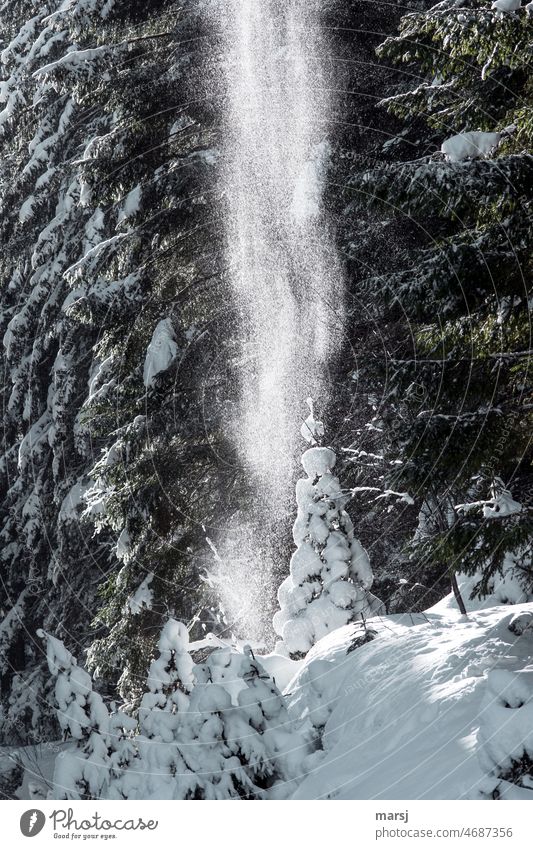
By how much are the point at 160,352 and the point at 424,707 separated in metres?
5.79

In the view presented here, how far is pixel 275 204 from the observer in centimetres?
1133

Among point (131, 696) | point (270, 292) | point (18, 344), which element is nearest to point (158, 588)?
point (131, 696)

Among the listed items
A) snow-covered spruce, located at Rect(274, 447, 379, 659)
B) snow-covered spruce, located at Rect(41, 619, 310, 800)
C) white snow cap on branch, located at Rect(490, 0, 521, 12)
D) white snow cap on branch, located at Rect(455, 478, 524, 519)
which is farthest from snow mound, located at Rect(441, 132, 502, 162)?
snow-covered spruce, located at Rect(274, 447, 379, 659)

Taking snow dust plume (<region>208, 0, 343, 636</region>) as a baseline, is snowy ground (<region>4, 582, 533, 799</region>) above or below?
below

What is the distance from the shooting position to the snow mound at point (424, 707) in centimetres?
556

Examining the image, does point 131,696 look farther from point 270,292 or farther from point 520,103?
point 520,103

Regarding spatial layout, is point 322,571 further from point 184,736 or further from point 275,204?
point 275,204

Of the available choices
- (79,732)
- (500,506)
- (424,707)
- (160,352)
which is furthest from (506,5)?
(79,732)

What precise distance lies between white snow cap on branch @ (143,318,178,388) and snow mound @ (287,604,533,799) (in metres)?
4.07

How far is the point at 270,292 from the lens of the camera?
452 inches

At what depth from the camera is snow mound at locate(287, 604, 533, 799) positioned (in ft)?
18.2

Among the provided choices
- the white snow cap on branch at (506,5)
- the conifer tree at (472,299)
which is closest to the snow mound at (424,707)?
the conifer tree at (472,299)

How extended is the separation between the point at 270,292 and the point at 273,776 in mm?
6156

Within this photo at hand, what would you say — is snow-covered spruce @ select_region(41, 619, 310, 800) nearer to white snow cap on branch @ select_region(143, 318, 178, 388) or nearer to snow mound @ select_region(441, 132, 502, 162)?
white snow cap on branch @ select_region(143, 318, 178, 388)
